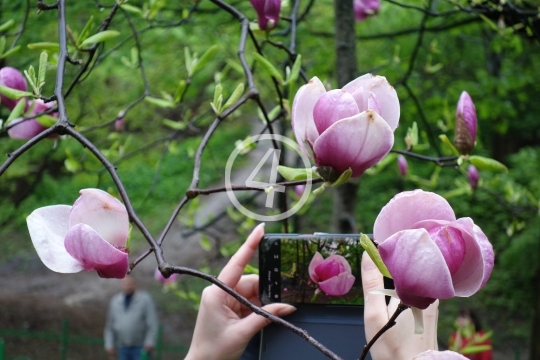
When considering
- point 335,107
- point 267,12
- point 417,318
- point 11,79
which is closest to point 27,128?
point 11,79

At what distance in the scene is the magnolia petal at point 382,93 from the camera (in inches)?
22.3

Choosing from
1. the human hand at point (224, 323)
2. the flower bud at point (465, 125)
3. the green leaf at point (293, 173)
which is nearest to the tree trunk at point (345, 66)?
the flower bud at point (465, 125)

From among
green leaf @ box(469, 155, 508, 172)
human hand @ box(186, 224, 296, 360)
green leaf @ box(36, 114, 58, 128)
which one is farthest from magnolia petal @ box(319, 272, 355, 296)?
green leaf @ box(36, 114, 58, 128)

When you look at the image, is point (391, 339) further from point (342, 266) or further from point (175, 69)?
point (175, 69)

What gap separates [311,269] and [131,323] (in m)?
3.98

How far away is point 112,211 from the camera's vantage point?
57 centimetres

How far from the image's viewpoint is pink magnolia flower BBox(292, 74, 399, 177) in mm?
524

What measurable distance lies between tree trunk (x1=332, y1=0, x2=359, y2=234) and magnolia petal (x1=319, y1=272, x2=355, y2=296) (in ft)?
3.12

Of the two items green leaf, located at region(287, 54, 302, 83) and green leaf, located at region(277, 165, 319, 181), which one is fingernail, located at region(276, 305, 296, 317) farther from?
green leaf, located at region(287, 54, 302, 83)

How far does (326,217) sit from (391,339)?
5.67 meters

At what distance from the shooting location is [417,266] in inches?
16.9

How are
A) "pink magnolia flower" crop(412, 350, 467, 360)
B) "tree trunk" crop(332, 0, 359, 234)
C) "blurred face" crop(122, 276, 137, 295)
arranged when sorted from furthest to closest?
"blurred face" crop(122, 276, 137, 295) → "tree trunk" crop(332, 0, 359, 234) → "pink magnolia flower" crop(412, 350, 467, 360)

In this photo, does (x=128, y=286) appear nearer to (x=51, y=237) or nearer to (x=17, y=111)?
(x=17, y=111)

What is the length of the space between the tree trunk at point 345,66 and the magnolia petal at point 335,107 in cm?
118
